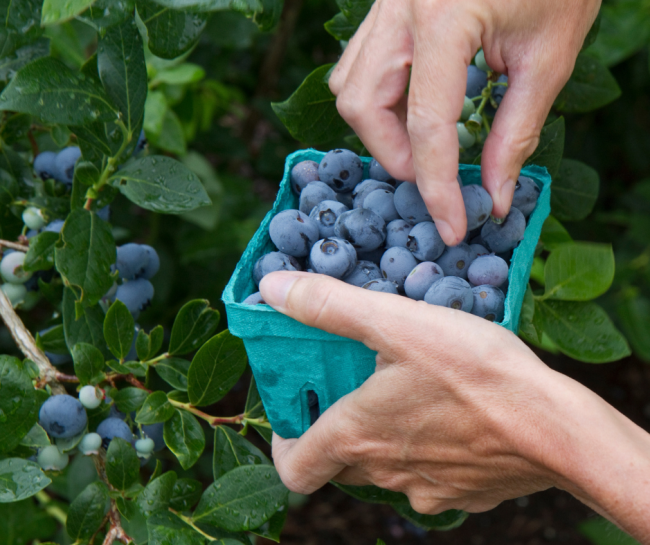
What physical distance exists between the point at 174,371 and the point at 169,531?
257mm

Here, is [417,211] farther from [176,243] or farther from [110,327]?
[176,243]

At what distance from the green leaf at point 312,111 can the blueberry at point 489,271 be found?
17.2 inches

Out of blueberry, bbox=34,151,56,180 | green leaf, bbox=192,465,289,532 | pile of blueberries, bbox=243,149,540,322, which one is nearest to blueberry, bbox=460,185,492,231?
pile of blueberries, bbox=243,149,540,322

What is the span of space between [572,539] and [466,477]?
1.97 metres

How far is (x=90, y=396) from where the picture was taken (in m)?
0.94

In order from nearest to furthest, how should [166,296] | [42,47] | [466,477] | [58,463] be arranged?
[466,477] → [58,463] → [42,47] → [166,296]

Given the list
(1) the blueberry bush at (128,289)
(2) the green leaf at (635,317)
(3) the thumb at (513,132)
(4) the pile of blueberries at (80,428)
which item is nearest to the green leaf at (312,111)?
(1) the blueberry bush at (128,289)

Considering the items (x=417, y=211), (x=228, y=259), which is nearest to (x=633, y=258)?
(x=228, y=259)

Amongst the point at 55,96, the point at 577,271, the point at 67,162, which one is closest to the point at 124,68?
the point at 55,96

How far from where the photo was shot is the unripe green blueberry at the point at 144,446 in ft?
3.24

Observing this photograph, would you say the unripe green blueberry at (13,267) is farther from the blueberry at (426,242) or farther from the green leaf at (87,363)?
the blueberry at (426,242)

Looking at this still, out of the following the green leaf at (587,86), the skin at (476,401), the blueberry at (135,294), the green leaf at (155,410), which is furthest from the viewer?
the green leaf at (587,86)

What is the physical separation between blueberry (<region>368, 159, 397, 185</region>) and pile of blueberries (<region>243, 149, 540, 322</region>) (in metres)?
0.03

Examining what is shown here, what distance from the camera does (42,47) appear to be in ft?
3.49
